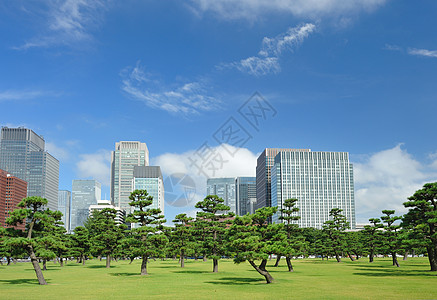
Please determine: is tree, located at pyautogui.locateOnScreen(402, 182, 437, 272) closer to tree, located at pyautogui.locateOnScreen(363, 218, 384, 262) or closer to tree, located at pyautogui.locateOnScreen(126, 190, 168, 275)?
tree, located at pyautogui.locateOnScreen(363, 218, 384, 262)

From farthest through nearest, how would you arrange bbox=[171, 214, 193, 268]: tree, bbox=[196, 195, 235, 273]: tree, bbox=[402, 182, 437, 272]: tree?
bbox=[171, 214, 193, 268]: tree < bbox=[196, 195, 235, 273]: tree < bbox=[402, 182, 437, 272]: tree

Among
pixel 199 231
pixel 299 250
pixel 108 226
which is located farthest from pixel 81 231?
pixel 299 250

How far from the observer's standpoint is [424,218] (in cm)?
4516

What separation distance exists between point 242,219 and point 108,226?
39411 millimetres

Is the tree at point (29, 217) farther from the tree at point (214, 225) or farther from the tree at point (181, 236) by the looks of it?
the tree at point (181, 236)

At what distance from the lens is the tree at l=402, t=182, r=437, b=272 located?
139 feet

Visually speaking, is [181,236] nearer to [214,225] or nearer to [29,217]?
[214,225]

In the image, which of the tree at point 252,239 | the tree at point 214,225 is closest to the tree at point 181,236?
the tree at point 214,225

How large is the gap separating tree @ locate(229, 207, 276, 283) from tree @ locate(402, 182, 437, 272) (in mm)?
18993

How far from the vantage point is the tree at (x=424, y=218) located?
139ft

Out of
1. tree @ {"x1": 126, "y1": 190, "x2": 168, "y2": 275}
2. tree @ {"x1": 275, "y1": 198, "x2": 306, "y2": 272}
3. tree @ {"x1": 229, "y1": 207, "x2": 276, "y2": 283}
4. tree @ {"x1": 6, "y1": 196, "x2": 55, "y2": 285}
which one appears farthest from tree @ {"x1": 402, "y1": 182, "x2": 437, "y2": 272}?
tree @ {"x1": 6, "y1": 196, "x2": 55, "y2": 285}

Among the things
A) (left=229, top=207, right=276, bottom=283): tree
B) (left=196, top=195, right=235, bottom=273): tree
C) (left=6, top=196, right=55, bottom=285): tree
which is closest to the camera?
(left=229, top=207, right=276, bottom=283): tree

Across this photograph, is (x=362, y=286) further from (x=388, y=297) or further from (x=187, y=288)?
(x=187, y=288)

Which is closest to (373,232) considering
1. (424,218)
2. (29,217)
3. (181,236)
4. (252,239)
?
(424,218)
